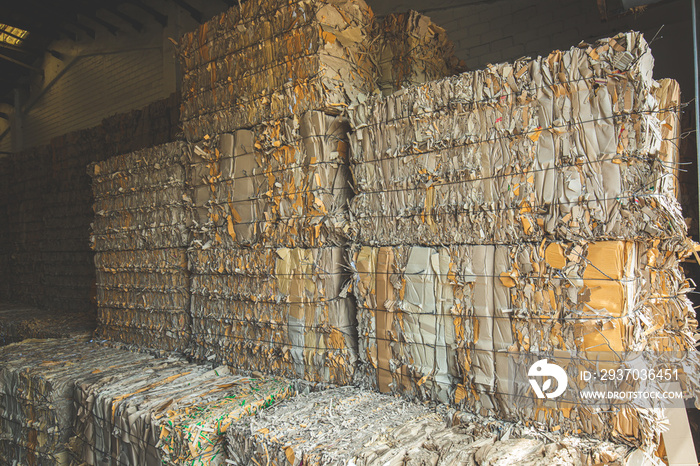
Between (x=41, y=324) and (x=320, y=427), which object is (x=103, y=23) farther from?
(x=320, y=427)

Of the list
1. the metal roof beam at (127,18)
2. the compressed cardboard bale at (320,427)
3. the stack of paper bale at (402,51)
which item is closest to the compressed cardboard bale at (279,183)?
the stack of paper bale at (402,51)

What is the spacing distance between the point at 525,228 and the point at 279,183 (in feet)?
5.58

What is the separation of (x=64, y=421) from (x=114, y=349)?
0.87m

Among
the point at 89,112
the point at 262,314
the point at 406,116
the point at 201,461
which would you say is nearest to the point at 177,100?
the point at 262,314

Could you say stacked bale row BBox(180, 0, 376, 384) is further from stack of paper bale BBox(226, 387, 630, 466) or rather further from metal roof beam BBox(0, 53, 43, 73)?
metal roof beam BBox(0, 53, 43, 73)

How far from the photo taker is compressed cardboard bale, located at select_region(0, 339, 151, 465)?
3688mm

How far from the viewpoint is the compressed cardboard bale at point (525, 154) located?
200 centimetres

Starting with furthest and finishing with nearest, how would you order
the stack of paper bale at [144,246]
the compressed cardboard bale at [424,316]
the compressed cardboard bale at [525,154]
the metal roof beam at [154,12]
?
the metal roof beam at [154,12] < the stack of paper bale at [144,246] < the compressed cardboard bale at [424,316] < the compressed cardboard bale at [525,154]

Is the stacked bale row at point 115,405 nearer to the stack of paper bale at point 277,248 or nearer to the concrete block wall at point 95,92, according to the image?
the stack of paper bale at point 277,248

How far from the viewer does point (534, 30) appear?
6340 mm

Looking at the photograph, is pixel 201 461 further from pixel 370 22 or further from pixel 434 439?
pixel 370 22

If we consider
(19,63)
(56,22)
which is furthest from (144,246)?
(19,63)

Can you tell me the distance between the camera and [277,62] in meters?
3.17
